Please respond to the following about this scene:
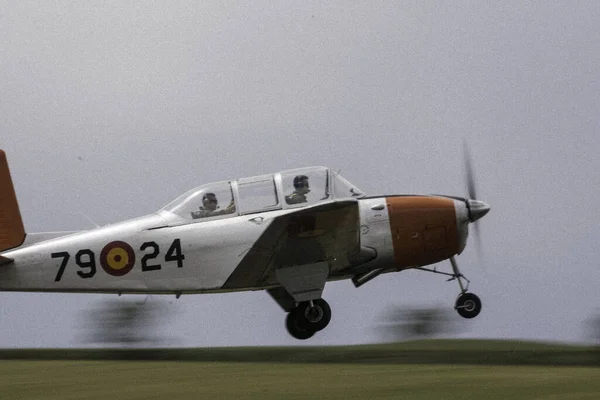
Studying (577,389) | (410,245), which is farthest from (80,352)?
(577,389)

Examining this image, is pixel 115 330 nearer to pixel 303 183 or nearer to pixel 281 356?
pixel 281 356

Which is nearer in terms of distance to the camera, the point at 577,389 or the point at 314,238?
the point at 577,389

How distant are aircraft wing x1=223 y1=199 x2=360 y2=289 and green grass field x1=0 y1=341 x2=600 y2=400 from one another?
1.23m

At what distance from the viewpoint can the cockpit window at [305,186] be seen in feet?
46.3

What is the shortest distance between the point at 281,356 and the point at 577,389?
18.7 feet

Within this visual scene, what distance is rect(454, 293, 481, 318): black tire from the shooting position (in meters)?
14.9

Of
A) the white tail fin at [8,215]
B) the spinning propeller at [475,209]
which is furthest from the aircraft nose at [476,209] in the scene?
the white tail fin at [8,215]

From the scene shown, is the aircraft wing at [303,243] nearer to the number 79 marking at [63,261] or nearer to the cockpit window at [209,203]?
the cockpit window at [209,203]

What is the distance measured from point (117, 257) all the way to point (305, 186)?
2759 millimetres

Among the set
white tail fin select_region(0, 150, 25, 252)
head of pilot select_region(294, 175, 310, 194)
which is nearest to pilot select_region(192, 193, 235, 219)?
head of pilot select_region(294, 175, 310, 194)

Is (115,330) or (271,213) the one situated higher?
(271,213)

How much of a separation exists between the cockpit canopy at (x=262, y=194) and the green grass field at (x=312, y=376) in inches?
82.1

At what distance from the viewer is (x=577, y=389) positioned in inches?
412

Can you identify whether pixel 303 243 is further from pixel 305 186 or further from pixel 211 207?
pixel 211 207
